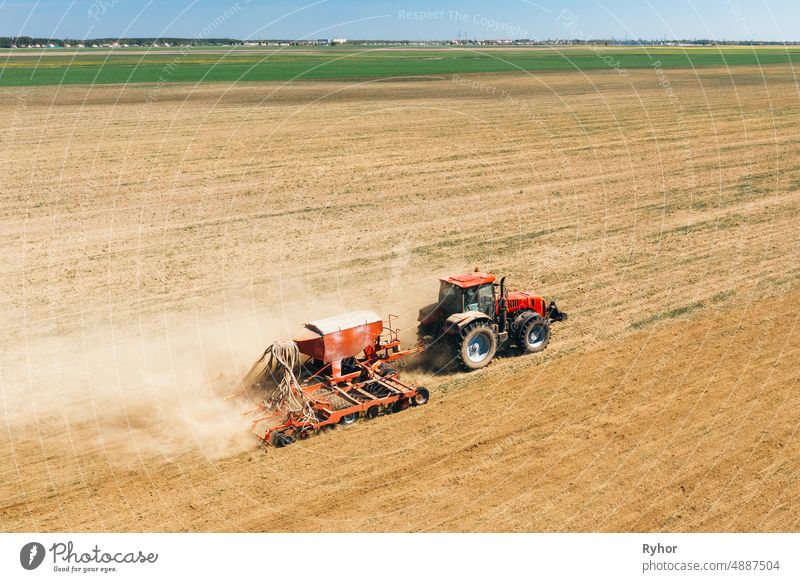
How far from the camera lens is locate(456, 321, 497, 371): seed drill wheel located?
1800 cm

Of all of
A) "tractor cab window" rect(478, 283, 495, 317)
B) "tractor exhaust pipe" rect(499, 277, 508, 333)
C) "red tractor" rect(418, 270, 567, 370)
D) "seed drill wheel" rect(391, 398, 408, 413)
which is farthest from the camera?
"tractor exhaust pipe" rect(499, 277, 508, 333)

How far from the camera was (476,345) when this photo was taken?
1856 centimetres

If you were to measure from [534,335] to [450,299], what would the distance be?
103 inches

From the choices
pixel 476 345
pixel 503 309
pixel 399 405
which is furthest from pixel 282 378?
pixel 503 309

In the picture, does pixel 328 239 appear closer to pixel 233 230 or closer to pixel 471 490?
pixel 233 230

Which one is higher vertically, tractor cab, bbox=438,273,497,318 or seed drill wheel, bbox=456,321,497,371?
tractor cab, bbox=438,273,497,318

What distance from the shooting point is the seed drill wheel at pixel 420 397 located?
16781 mm

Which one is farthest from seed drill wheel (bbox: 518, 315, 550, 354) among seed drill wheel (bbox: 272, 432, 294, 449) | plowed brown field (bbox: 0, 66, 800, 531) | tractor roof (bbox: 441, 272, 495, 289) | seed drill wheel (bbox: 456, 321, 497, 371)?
seed drill wheel (bbox: 272, 432, 294, 449)

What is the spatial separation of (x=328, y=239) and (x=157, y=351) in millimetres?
10627

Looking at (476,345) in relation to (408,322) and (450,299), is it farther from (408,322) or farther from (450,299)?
(408,322)

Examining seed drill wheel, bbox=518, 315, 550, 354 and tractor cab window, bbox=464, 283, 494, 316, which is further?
seed drill wheel, bbox=518, 315, 550, 354

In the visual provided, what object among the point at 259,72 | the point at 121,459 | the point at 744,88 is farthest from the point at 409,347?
the point at 259,72

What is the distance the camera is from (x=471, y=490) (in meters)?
13.7

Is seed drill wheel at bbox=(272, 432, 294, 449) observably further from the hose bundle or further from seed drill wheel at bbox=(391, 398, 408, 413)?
seed drill wheel at bbox=(391, 398, 408, 413)
